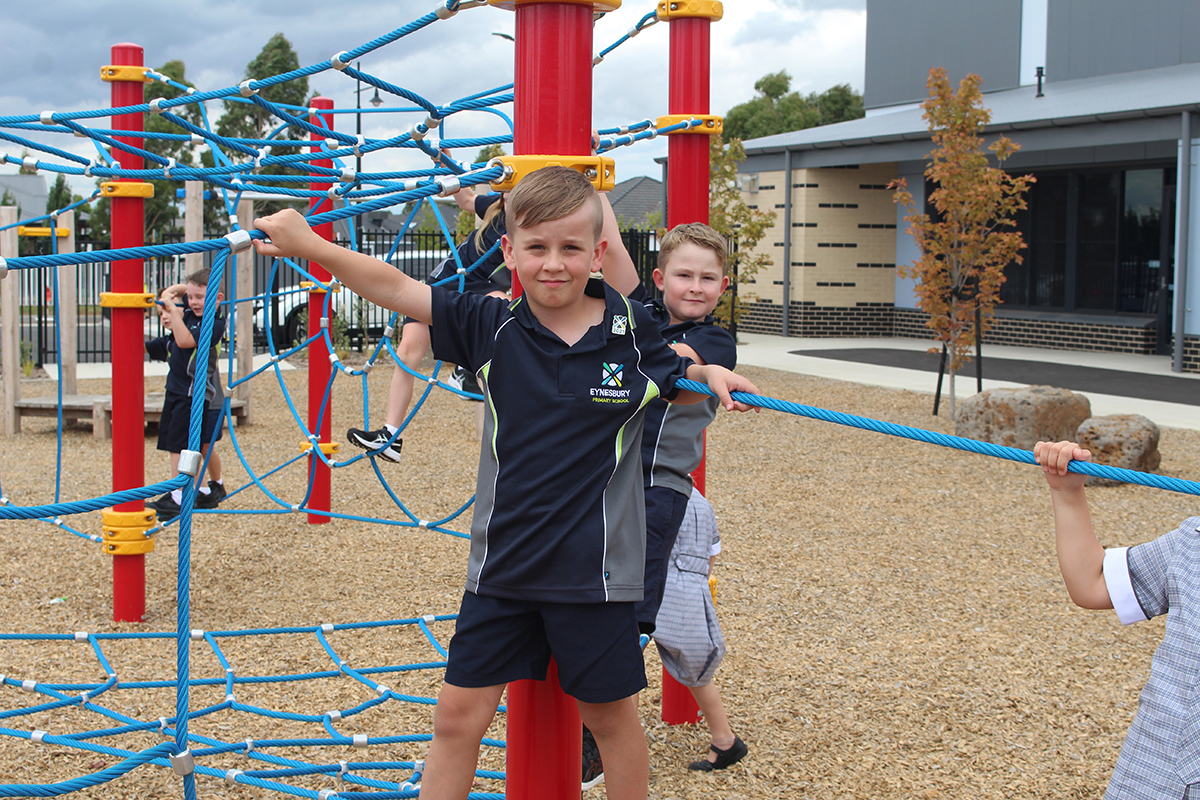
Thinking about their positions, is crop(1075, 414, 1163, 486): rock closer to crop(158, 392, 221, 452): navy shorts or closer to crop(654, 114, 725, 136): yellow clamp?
crop(654, 114, 725, 136): yellow clamp

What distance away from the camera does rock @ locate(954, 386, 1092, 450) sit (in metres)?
7.65

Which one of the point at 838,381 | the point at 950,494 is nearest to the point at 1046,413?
the point at 950,494

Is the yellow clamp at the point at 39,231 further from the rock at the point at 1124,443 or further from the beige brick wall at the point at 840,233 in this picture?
the beige brick wall at the point at 840,233

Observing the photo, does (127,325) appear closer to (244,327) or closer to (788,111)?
(244,327)

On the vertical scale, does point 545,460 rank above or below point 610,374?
below

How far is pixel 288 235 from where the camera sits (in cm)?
173

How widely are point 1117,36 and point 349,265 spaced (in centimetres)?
1592

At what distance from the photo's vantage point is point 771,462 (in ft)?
25.4

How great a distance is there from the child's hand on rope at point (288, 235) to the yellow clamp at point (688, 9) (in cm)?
172

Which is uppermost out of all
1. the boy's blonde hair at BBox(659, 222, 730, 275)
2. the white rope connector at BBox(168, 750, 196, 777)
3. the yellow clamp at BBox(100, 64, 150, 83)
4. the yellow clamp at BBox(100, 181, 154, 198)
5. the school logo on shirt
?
the yellow clamp at BBox(100, 64, 150, 83)

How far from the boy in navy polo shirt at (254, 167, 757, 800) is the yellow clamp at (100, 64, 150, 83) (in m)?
2.60

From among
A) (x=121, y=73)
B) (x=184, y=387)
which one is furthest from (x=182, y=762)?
(x=184, y=387)

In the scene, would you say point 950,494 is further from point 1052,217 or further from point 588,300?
point 1052,217

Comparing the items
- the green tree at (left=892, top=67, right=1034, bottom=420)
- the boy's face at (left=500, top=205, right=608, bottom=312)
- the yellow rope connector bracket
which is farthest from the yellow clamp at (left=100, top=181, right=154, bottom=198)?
the green tree at (left=892, top=67, right=1034, bottom=420)
